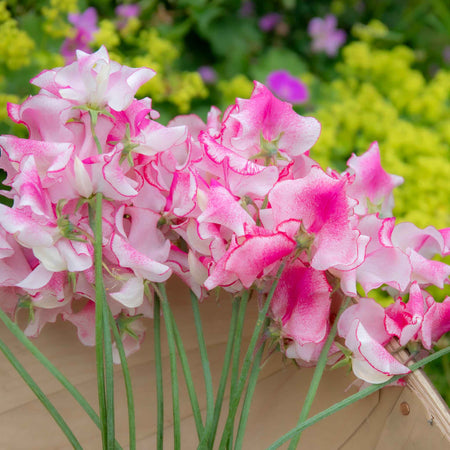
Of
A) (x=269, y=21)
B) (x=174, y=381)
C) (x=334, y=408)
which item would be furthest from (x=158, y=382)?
(x=269, y=21)

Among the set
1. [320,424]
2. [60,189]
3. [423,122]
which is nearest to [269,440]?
[320,424]

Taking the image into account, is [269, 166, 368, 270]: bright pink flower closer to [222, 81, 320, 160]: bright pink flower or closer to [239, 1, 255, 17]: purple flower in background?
[222, 81, 320, 160]: bright pink flower

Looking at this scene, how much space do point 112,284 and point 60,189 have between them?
80 millimetres

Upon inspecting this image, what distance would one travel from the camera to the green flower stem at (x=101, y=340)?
39cm

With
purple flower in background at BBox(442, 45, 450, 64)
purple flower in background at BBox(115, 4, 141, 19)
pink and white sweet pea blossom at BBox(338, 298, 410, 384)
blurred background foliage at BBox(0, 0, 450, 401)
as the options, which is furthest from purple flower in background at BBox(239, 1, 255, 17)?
pink and white sweet pea blossom at BBox(338, 298, 410, 384)

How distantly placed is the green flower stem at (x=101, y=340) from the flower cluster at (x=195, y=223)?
1cm

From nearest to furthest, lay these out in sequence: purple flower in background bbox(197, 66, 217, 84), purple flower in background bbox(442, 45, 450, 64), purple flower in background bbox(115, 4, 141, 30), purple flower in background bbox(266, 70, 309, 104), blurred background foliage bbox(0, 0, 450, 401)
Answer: blurred background foliage bbox(0, 0, 450, 401)
purple flower in background bbox(115, 4, 141, 30)
purple flower in background bbox(266, 70, 309, 104)
purple flower in background bbox(197, 66, 217, 84)
purple flower in background bbox(442, 45, 450, 64)

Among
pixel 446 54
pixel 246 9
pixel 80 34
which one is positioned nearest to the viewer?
pixel 80 34

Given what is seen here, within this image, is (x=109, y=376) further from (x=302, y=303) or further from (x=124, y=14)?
(x=124, y=14)

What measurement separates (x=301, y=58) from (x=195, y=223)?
1612 mm

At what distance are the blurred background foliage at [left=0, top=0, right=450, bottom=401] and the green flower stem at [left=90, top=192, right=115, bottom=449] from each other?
0.93 feet

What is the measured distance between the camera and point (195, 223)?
0.44m

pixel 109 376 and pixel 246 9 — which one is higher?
pixel 109 376

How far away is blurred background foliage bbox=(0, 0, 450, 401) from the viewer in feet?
3.25
